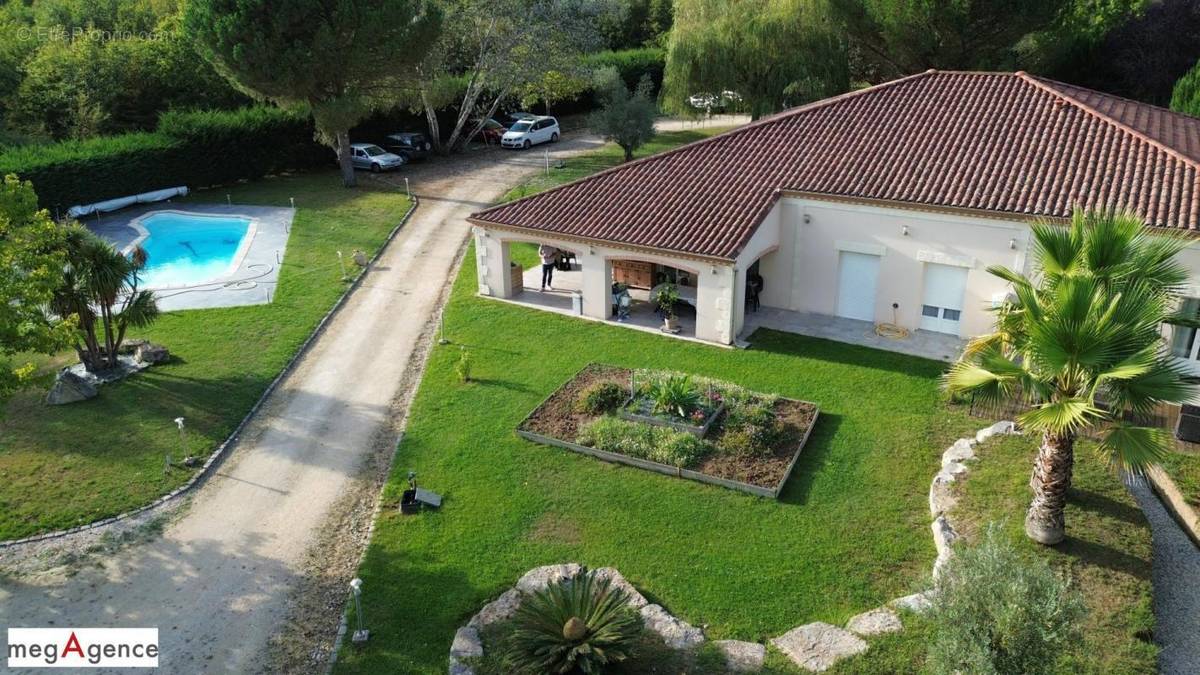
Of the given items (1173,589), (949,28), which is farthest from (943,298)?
(949,28)

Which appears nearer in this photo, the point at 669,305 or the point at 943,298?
the point at 943,298

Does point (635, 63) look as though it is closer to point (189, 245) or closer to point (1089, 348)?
point (189, 245)

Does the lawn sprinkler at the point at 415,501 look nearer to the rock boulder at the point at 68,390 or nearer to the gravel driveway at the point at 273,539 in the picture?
the gravel driveway at the point at 273,539

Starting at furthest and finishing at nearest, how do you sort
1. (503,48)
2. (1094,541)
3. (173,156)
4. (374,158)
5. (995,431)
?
(374,158)
(503,48)
(173,156)
(995,431)
(1094,541)

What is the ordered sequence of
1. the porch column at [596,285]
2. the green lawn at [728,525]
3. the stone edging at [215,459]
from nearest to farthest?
the green lawn at [728,525] → the stone edging at [215,459] → the porch column at [596,285]

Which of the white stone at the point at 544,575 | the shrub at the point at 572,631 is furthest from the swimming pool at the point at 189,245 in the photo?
the shrub at the point at 572,631

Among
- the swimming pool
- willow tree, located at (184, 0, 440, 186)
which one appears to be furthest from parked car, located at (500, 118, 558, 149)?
the swimming pool
